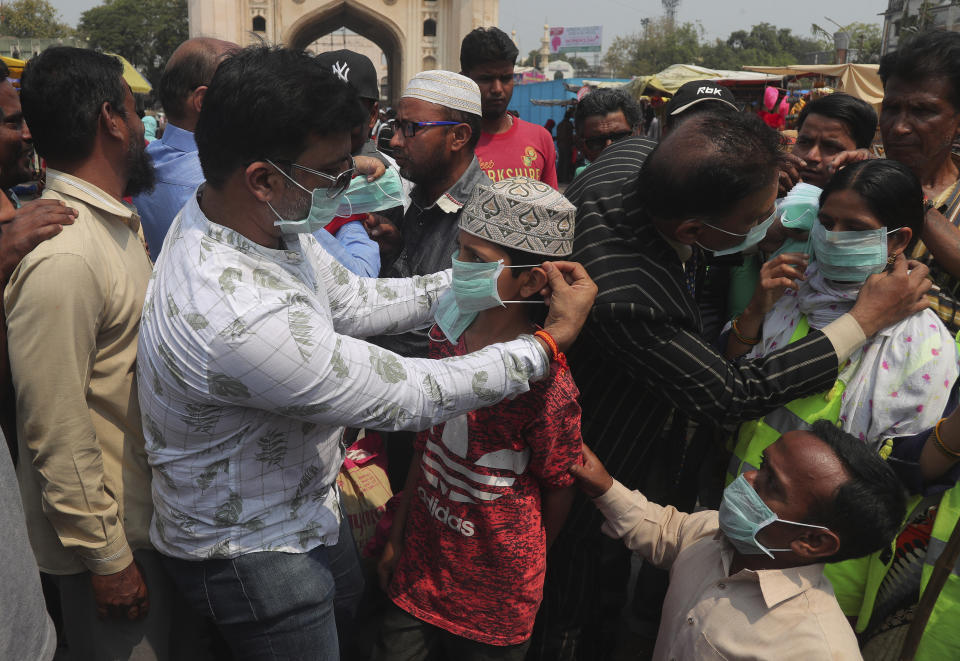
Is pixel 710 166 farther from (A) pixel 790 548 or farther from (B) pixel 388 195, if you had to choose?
(B) pixel 388 195

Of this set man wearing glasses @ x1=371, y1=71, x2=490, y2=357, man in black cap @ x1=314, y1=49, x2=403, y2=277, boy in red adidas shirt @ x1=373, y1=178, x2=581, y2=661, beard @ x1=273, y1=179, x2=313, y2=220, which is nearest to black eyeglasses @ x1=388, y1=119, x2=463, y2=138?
man wearing glasses @ x1=371, y1=71, x2=490, y2=357

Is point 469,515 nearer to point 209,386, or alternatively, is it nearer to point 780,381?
point 209,386

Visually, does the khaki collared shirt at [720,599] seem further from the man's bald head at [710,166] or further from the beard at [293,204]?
the beard at [293,204]

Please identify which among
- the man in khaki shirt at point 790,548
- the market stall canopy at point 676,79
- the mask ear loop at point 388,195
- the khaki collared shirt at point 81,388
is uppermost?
the market stall canopy at point 676,79

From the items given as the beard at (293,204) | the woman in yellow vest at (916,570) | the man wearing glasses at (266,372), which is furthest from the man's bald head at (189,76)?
the woman in yellow vest at (916,570)

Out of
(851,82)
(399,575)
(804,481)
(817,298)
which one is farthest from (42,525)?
(851,82)

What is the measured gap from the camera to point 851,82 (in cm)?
1520

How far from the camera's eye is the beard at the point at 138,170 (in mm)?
2146

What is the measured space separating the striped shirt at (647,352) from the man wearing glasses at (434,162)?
2.73 ft

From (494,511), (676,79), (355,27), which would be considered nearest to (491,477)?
(494,511)

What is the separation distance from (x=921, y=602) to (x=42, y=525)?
7.86 feet

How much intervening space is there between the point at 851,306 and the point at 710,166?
0.77 m

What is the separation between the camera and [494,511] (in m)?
1.93

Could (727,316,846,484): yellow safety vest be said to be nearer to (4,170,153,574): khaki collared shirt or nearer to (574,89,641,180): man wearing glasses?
(4,170,153,574): khaki collared shirt
